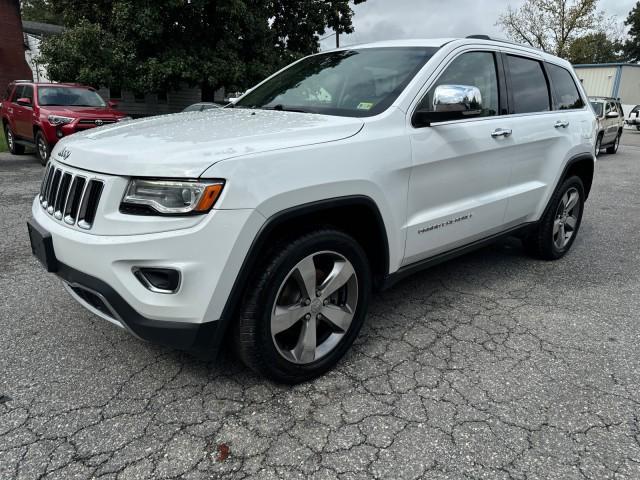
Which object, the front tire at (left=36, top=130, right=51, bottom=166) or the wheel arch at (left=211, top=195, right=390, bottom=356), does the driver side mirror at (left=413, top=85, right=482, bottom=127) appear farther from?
the front tire at (left=36, top=130, right=51, bottom=166)

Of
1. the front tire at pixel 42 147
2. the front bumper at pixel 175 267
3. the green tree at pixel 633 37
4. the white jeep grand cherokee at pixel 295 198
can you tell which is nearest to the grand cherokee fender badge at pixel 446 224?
the white jeep grand cherokee at pixel 295 198

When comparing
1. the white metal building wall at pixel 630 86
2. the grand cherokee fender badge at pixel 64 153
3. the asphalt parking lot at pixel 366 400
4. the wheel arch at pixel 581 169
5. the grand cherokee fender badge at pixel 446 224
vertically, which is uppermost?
the white metal building wall at pixel 630 86

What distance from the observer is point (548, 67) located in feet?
14.3

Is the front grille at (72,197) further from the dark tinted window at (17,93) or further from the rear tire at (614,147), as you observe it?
the rear tire at (614,147)

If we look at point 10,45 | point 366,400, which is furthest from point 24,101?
point 10,45

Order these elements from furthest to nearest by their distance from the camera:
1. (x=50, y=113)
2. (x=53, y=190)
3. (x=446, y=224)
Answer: (x=50, y=113) < (x=446, y=224) < (x=53, y=190)

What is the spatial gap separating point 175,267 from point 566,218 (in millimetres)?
3995

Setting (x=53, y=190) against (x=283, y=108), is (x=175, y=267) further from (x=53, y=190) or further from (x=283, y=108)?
(x=283, y=108)

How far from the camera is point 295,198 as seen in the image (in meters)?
2.30

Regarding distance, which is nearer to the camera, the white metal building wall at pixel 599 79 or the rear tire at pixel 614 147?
the rear tire at pixel 614 147

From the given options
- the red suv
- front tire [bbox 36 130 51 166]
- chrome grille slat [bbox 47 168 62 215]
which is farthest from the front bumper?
front tire [bbox 36 130 51 166]

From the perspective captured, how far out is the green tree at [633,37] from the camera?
67.4 meters

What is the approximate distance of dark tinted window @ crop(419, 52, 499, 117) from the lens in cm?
323

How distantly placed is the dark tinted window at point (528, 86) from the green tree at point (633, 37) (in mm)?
79529
